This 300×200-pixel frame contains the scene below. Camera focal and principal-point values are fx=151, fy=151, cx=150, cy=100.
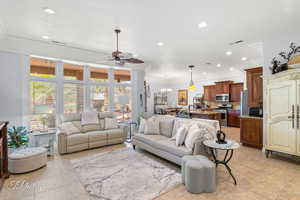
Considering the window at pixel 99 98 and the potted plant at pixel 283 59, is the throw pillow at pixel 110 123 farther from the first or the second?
the potted plant at pixel 283 59

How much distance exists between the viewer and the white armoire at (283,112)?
10.4ft

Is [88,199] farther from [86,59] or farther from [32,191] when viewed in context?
[86,59]

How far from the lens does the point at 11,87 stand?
3898 mm

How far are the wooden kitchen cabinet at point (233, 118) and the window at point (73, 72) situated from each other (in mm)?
7107

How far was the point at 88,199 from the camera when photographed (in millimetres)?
2168

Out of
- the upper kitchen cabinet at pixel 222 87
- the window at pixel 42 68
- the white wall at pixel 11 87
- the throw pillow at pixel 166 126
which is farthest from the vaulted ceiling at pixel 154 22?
the upper kitchen cabinet at pixel 222 87

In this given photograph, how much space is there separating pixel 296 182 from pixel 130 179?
2.84 m

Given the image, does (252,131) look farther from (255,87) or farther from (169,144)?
(169,144)

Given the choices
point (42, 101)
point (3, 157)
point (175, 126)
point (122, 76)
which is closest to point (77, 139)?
point (3, 157)

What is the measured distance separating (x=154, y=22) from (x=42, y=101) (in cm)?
404

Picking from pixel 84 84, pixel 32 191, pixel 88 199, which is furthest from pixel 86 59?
pixel 88 199

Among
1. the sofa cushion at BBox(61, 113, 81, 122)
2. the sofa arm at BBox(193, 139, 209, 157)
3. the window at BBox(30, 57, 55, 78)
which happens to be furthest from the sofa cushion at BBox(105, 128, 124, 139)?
the sofa arm at BBox(193, 139, 209, 157)

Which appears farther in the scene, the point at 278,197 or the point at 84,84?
the point at 84,84

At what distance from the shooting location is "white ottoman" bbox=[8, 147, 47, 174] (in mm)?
2855
